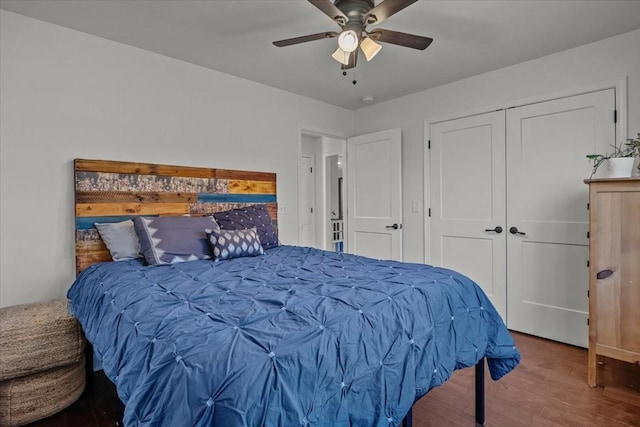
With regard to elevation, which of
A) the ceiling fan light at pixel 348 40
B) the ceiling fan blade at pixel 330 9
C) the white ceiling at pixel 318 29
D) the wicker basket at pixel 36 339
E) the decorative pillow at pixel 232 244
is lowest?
the wicker basket at pixel 36 339

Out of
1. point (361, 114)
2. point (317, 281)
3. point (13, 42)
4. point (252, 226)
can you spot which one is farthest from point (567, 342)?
point (13, 42)

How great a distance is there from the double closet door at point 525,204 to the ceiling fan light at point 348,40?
206 cm

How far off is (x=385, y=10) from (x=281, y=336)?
5.46 ft

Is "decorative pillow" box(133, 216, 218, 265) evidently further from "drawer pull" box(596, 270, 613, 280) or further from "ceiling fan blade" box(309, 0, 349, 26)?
"drawer pull" box(596, 270, 613, 280)

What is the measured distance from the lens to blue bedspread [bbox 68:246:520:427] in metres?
0.88

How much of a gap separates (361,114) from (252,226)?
2451 mm

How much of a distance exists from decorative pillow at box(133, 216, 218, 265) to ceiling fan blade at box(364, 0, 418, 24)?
180cm

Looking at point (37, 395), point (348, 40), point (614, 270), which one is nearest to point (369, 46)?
point (348, 40)

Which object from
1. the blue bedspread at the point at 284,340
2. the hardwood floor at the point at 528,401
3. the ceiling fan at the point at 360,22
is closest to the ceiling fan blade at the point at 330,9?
the ceiling fan at the point at 360,22

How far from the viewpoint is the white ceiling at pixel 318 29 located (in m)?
2.16

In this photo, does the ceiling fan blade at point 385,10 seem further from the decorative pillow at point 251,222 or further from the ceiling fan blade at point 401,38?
the decorative pillow at point 251,222

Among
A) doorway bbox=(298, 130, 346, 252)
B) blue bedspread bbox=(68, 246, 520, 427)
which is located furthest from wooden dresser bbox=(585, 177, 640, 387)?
doorway bbox=(298, 130, 346, 252)

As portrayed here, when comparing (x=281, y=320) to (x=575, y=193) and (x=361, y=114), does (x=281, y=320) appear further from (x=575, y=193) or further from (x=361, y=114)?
(x=361, y=114)

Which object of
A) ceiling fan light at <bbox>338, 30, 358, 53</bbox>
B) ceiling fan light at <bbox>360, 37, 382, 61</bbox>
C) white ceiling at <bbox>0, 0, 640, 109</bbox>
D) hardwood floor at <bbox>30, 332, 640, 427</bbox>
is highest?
white ceiling at <bbox>0, 0, 640, 109</bbox>
